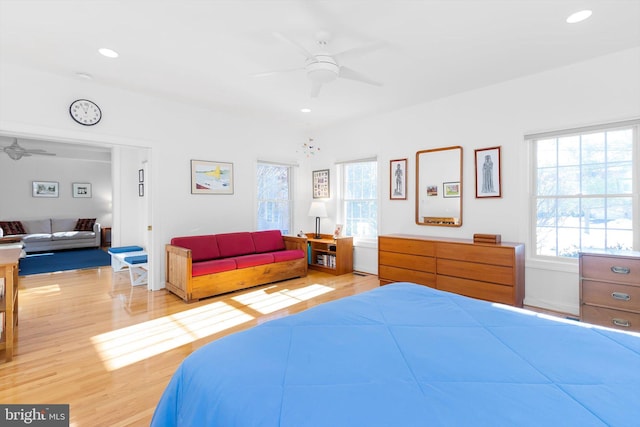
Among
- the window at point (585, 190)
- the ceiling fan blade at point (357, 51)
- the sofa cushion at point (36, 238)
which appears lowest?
the sofa cushion at point (36, 238)

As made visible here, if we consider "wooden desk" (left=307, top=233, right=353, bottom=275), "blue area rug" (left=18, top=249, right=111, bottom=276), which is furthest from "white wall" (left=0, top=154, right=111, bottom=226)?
"wooden desk" (left=307, top=233, right=353, bottom=275)

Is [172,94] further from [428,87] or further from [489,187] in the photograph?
[489,187]

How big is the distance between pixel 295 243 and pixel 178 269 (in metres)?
1.89

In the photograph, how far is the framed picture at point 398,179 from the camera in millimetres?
4812

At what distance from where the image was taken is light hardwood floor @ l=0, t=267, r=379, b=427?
1970 mm

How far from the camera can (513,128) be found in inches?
148

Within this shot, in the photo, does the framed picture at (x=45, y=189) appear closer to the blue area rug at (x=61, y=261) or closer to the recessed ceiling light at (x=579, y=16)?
the blue area rug at (x=61, y=261)

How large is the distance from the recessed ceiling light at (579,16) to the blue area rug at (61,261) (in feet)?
25.2

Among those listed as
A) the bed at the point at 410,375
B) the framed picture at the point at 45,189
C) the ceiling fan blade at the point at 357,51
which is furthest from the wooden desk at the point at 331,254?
the framed picture at the point at 45,189

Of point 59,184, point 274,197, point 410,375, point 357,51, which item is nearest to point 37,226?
point 59,184

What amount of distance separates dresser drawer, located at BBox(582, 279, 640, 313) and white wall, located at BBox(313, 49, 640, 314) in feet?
1.96

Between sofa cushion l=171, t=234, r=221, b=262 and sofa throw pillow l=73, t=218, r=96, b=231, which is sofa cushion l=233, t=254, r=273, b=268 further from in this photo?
sofa throw pillow l=73, t=218, r=96, b=231

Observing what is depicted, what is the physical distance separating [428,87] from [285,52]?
1951mm

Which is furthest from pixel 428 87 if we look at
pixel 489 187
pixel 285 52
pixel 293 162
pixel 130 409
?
pixel 130 409
